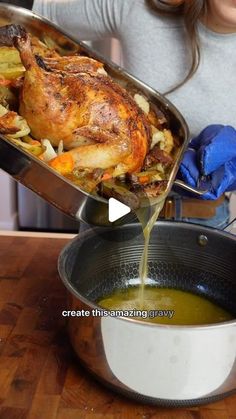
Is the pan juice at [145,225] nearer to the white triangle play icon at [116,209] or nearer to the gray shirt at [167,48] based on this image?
the white triangle play icon at [116,209]

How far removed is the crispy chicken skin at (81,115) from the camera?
81 centimetres

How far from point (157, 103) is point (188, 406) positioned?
0.56 meters

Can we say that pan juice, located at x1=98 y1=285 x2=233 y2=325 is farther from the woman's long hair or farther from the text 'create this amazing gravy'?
the woman's long hair

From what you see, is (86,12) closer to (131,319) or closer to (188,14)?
(188,14)

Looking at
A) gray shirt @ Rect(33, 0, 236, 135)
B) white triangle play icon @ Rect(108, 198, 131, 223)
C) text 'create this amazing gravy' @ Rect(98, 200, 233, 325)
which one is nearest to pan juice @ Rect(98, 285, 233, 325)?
text 'create this amazing gravy' @ Rect(98, 200, 233, 325)

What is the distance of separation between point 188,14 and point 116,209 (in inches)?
25.1

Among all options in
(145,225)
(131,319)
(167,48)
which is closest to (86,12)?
(167,48)

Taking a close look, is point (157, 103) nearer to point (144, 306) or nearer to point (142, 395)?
point (144, 306)

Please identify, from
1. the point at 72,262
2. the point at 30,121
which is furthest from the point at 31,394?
the point at 30,121

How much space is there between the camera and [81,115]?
0.83m

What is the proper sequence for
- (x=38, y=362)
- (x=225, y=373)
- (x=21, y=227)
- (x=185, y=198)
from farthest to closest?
1. (x=21, y=227)
2. (x=185, y=198)
3. (x=38, y=362)
4. (x=225, y=373)

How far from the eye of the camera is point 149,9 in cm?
117

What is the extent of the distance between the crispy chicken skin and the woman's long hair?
1.16ft

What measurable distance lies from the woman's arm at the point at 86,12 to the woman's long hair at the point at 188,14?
7 centimetres
